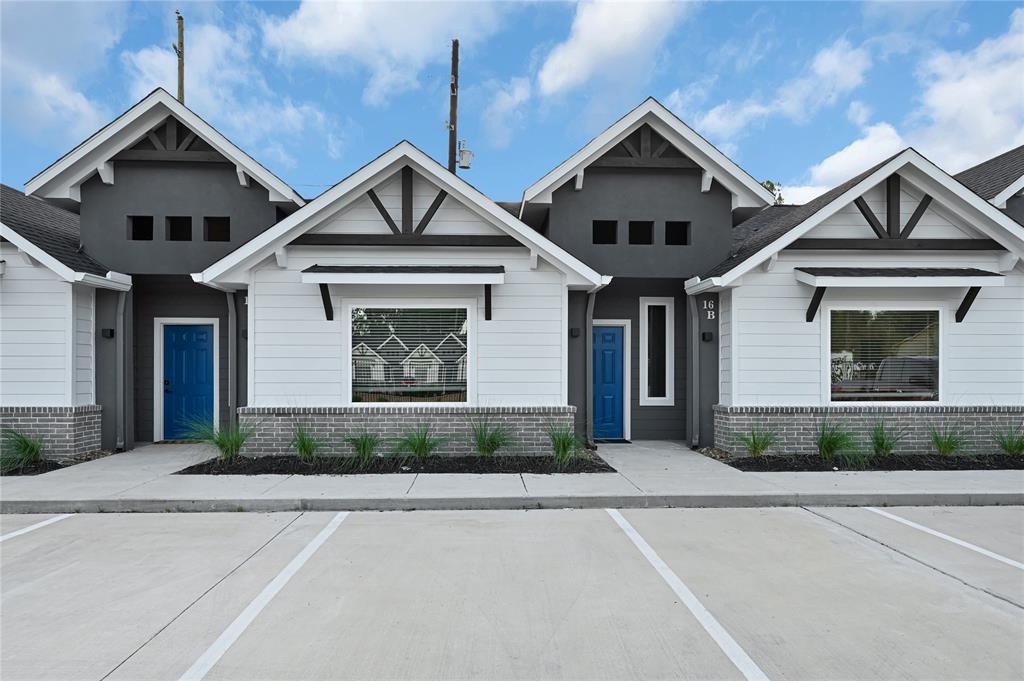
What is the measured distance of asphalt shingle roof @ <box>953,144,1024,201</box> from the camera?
10.9 m

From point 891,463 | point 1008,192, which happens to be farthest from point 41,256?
point 1008,192

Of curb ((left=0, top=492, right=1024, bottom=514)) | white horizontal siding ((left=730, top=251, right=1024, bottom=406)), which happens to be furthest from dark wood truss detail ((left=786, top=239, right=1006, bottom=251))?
curb ((left=0, top=492, right=1024, bottom=514))

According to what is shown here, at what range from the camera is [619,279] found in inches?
435

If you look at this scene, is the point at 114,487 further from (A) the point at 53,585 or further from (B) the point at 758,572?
(B) the point at 758,572

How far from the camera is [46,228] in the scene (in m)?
10.5

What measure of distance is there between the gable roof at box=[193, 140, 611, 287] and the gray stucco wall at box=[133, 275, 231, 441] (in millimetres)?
2162

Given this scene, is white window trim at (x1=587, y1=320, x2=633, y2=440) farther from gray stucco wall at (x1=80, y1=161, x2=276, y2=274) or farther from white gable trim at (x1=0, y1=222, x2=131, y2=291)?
white gable trim at (x1=0, y1=222, x2=131, y2=291)

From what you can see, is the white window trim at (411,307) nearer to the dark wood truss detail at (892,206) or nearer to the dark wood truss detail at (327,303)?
the dark wood truss detail at (327,303)

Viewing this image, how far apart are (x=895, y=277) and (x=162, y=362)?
13620mm

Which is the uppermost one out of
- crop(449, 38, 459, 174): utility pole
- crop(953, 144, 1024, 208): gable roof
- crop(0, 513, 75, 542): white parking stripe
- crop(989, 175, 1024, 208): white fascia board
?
crop(449, 38, 459, 174): utility pole

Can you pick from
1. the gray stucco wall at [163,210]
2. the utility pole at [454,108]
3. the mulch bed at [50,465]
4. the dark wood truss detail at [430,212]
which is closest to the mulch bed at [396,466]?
the mulch bed at [50,465]

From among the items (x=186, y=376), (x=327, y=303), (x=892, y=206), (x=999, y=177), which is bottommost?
(x=186, y=376)

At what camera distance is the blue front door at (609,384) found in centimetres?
1145

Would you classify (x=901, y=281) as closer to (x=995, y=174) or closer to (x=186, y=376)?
(x=995, y=174)
